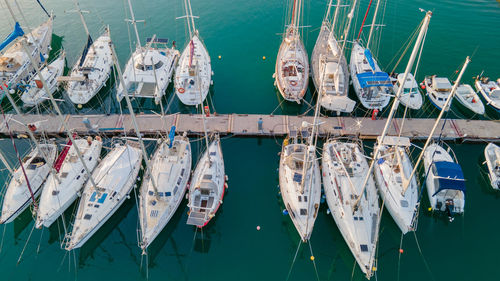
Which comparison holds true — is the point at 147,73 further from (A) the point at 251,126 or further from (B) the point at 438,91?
(B) the point at 438,91

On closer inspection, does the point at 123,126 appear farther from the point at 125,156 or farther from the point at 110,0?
the point at 110,0

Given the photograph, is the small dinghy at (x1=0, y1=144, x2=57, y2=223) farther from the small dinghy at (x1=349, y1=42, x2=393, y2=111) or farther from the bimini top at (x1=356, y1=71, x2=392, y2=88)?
the small dinghy at (x1=349, y1=42, x2=393, y2=111)

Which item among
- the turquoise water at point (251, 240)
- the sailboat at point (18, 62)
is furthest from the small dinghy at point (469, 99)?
the sailboat at point (18, 62)

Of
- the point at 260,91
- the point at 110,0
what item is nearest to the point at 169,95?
the point at 260,91

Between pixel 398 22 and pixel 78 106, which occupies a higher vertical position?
pixel 398 22

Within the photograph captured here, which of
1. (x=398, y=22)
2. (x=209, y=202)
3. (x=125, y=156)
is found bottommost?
(x=209, y=202)

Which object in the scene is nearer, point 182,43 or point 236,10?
point 182,43

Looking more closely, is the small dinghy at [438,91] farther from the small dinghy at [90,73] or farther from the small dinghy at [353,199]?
the small dinghy at [90,73]
